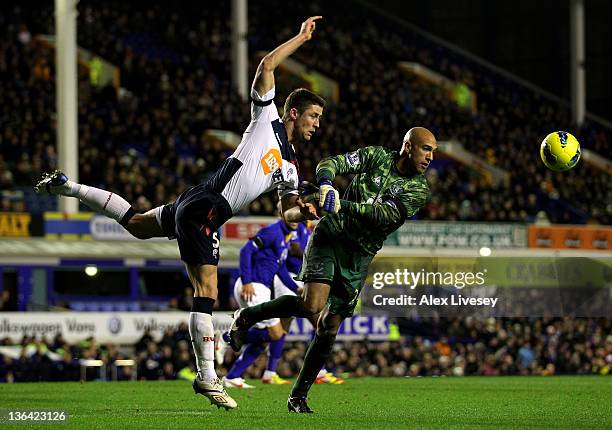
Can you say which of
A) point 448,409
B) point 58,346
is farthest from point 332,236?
point 58,346

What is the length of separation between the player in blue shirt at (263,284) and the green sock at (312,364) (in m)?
5.29

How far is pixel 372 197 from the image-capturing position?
9.95m

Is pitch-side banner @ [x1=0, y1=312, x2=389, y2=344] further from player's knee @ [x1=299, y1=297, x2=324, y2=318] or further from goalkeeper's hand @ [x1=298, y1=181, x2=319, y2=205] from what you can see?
goalkeeper's hand @ [x1=298, y1=181, x2=319, y2=205]

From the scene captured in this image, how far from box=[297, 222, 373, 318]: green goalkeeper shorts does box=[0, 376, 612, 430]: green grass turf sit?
0.92 m

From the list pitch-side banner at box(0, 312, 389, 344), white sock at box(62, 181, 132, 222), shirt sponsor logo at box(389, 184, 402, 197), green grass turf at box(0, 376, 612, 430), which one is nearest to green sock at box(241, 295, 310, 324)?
green grass turf at box(0, 376, 612, 430)

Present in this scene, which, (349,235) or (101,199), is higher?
(101,199)

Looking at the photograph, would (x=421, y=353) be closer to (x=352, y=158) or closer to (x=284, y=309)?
(x=284, y=309)

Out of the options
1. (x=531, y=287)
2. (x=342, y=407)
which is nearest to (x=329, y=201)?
(x=342, y=407)

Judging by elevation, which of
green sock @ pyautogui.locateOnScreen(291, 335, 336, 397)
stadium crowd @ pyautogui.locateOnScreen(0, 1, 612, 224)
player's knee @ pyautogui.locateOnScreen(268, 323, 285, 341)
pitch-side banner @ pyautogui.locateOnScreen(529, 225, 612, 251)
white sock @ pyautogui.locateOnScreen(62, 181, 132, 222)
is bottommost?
player's knee @ pyautogui.locateOnScreen(268, 323, 285, 341)

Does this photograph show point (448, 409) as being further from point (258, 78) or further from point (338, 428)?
point (258, 78)

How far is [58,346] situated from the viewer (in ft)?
74.3

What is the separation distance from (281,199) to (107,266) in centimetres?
2217

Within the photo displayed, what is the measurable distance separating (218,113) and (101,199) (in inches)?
1061

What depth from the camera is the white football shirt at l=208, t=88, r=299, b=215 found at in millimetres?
9219
